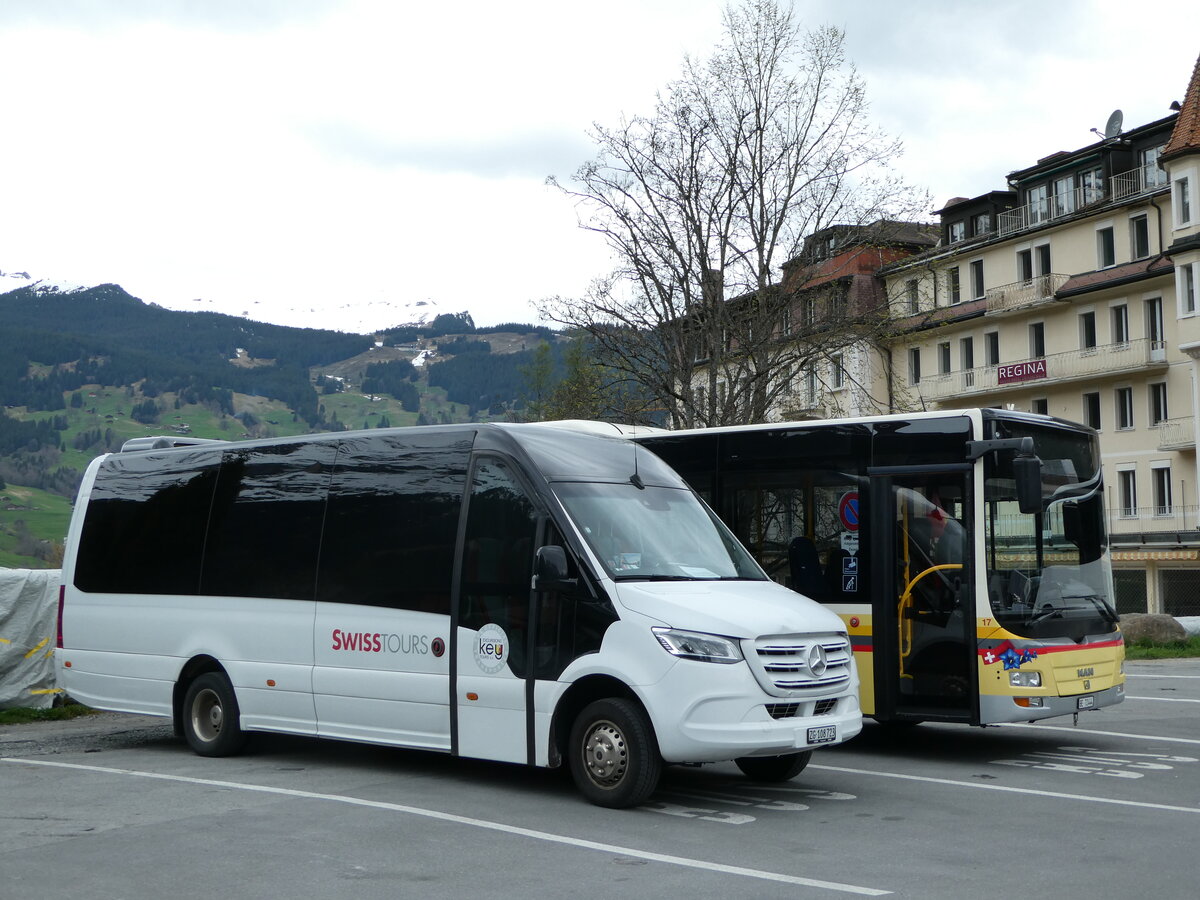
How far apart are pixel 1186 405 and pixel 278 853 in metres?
49.3

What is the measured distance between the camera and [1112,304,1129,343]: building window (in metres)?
53.9

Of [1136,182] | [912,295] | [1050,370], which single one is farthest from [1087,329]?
[912,295]

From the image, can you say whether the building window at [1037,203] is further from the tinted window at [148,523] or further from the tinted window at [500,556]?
the tinted window at [500,556]

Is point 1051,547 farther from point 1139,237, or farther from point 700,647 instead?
point 1139,237

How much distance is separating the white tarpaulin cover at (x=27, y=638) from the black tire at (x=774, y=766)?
9.09 metres

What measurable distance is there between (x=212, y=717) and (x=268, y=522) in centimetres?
187

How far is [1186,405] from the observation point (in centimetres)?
5134

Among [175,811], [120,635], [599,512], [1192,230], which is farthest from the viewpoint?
[1192,230]

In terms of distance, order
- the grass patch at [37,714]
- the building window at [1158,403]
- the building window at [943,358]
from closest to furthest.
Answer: the grass patch at [37,714] < the building window at [1158,403] < the building window at [943,358]

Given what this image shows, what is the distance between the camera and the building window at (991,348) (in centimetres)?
6059

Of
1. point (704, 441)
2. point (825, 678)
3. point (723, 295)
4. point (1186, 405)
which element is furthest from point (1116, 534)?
point (825, 678)

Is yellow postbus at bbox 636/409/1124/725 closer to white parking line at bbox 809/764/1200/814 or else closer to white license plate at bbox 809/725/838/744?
white parking line at bbox 809/764/1200/814

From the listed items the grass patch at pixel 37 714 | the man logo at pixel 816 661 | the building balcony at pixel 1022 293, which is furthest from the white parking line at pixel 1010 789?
the building balcony at pixel 1022 293

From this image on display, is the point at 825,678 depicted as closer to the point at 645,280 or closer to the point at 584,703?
the point at 584,703
